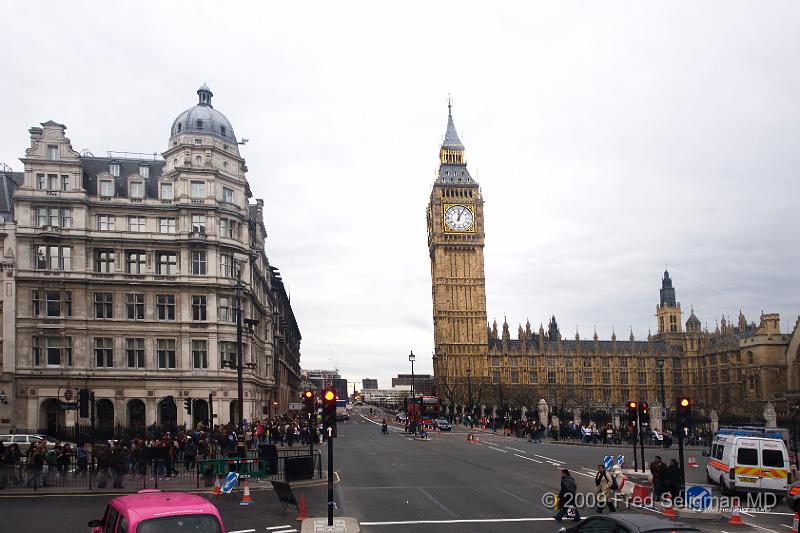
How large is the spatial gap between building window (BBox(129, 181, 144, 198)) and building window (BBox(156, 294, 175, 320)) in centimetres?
787

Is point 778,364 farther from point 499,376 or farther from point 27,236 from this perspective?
point 27,236

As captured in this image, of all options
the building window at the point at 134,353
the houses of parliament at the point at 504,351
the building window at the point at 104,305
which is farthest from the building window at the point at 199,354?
the houses of parliament at the point at 504,351

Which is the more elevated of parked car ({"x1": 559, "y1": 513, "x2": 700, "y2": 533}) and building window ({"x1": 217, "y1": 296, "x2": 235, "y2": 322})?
building window ({"x1": 217, "y1": 296, "x2": 235, "y2": 322})

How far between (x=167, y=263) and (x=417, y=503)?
38.5 meters

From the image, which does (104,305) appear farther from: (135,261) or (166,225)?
(166,225)

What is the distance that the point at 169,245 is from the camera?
58.2m

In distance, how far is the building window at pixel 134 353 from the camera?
56844 millimetres

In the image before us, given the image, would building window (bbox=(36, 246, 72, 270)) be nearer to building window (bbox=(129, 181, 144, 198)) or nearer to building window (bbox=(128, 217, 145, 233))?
building window (bbox=(128, 217, 145, 233))

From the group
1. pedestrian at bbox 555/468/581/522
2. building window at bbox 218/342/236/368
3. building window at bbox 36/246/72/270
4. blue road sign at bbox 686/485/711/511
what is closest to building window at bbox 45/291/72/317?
building window at bbox 36/246/72/270

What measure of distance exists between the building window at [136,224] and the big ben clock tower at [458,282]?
10159 centimetres

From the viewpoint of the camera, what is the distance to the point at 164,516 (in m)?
12.7

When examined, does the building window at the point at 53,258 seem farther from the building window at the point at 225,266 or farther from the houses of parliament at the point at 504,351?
the houses of parliament at the point at 504,351

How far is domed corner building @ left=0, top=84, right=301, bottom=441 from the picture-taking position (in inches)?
2164

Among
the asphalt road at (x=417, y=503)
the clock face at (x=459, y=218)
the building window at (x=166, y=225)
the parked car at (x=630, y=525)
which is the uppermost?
the clock face at (x=459, y=218)
